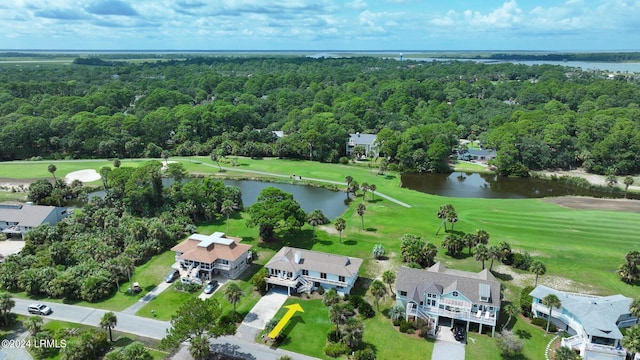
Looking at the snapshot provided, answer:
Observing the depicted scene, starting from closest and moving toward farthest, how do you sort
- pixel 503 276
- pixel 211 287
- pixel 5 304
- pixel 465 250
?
pixel 5 304, pixel 211 287, pixel 503 276, pixel 465 250

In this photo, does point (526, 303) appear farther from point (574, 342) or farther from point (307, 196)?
point (307, 196)

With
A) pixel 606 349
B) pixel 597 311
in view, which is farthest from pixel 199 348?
pixel 597 311

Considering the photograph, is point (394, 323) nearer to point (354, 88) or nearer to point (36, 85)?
point (354, 88)

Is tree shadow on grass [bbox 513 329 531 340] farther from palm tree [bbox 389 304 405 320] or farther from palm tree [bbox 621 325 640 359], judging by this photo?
palm tree [bbox 389 304 405 320]

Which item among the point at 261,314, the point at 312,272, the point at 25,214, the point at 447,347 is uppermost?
the point at 25,214

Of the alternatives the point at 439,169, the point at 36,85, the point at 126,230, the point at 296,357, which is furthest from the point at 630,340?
the point at 36,85

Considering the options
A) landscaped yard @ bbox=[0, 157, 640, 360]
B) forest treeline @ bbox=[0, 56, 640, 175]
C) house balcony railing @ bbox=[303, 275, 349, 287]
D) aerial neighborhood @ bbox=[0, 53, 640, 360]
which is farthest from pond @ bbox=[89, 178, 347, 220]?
house balcony railing @ bbox=[303, 275, 349, 287]
